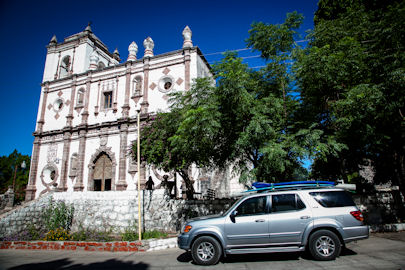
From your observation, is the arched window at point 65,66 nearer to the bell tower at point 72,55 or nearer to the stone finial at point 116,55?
the bell tower at point 72,55

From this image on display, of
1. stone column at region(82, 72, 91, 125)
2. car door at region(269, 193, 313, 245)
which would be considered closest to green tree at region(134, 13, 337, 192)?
car door at region(269, 193, 313, 245)

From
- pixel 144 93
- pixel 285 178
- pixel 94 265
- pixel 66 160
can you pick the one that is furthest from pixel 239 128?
pixel 66 160

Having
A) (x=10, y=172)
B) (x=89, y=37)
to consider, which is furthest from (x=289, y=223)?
(x=10, y=172)

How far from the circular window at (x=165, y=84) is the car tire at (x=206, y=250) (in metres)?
15.7

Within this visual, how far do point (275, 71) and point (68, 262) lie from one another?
9.85 meters

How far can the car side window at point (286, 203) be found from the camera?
5.41 meters

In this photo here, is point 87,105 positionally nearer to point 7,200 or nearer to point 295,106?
point 7,200

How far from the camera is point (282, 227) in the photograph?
520 cm

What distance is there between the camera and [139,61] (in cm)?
2100

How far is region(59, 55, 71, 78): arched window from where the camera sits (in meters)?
25.2

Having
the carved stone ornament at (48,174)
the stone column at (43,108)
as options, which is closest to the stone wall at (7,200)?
the carved stone ornament at (48,174)

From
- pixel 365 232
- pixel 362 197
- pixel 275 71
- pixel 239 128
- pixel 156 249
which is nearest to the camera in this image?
pixel 365 232

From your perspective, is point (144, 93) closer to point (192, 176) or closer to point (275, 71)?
point (192, 176)

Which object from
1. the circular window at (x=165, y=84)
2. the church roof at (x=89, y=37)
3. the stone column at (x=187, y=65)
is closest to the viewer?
the stone column at (x=187, y=65)
